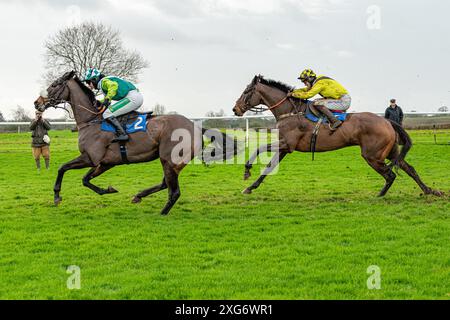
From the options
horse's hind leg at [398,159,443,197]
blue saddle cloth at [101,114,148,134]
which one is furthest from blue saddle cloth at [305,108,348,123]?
blue saddle cloth at [101,114,148,134]

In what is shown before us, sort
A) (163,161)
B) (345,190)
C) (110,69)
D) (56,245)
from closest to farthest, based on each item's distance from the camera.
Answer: (56,245), (163,161), (345,190), (110,69)

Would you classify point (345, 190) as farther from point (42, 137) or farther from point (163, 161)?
point (42, 137)

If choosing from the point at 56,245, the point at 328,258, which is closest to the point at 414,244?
the point at 328,258

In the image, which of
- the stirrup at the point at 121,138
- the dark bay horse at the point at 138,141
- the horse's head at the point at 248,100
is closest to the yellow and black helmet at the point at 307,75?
the horse's head at the point at 248,100

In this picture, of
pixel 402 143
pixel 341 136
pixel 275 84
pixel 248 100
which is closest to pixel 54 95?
pixel 248 100

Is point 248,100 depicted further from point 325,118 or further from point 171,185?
point 171,185

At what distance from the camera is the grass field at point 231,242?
16.6 ft

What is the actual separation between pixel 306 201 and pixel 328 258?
169 inches

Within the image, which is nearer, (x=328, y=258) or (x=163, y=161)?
(x=328, y=258)

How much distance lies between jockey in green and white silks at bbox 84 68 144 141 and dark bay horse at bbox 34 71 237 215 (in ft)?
0.78

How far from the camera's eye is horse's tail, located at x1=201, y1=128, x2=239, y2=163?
9.59 m

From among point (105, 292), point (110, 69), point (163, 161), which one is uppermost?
point (110, 69)

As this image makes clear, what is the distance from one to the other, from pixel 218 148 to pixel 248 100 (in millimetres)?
1640

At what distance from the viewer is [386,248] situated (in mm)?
6391
